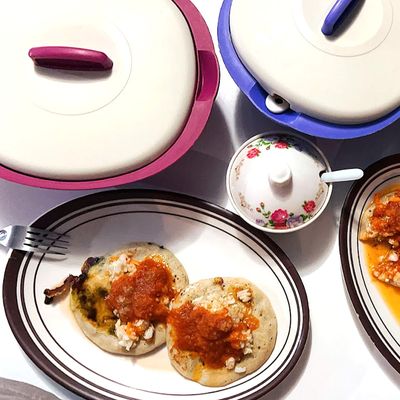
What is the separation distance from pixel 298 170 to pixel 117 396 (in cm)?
53

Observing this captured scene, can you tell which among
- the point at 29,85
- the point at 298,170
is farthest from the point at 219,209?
the point at 29,85

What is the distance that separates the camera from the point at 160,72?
0.92 meters

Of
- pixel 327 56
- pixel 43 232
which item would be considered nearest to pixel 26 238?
pixel 43 232

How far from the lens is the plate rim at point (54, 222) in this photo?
3.44ft

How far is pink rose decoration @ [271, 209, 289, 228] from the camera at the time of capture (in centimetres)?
101

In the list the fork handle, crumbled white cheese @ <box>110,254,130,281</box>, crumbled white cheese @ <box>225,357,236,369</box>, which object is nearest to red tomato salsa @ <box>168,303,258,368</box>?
crumbled white cheese @ <box>225,357,236,369</box>

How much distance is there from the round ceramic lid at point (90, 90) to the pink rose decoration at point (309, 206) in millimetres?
269

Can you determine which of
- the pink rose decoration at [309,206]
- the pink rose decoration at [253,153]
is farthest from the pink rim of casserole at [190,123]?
the pink rose decoration at [309,206]

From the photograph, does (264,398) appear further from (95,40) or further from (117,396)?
(95,40)

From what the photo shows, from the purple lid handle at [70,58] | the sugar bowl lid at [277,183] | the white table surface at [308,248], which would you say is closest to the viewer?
the purple lid handle at [70,58]

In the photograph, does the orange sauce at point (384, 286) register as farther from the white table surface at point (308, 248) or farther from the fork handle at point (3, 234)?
the fork handle at point (3, 234)

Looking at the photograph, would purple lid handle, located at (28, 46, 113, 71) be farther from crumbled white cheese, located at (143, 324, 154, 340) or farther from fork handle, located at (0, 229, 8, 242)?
crumbled white cheese, located at (143, 324, 154, 340)

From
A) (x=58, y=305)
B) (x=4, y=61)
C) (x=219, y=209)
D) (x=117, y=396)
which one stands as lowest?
(x=117, y=396)

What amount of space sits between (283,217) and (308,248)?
161 millimetres
